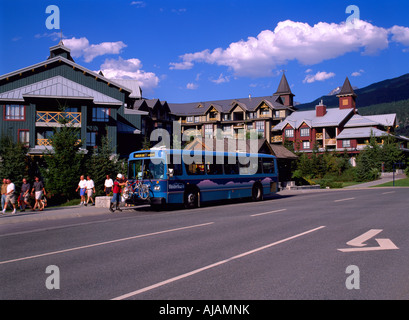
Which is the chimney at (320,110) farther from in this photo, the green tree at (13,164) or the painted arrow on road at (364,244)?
the painted arrow on road at (364,244)

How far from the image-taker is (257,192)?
25344 mm

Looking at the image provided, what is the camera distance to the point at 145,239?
10281 mm

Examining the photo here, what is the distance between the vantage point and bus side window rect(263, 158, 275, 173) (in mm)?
26172

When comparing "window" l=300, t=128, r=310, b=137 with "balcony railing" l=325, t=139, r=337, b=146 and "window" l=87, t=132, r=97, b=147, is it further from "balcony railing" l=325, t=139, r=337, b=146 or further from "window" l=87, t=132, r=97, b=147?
"window" l=87, t=132, r=97, b=147

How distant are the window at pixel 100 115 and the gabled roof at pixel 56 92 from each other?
1.33 meters

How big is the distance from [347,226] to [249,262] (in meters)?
5.66

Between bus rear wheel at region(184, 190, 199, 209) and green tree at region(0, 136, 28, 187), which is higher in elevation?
green tree at region(0, 136, 28, 187)

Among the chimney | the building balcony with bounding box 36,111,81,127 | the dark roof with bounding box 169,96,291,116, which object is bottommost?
the building balcony with bounding box 36,111,81,127

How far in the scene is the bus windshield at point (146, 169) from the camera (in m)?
18.7

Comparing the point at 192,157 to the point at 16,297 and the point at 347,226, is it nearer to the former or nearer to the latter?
the point at 347,226

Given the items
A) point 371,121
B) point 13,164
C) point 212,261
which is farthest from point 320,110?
point 212,261

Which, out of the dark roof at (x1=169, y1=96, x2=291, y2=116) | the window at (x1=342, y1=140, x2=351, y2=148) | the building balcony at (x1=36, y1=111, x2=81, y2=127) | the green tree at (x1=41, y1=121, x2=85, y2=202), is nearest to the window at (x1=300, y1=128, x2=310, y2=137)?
the window at (x1=342, y1=140, x2=351, y2=148)

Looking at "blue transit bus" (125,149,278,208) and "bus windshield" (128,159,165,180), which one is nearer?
"blue transit bus" (125,149,278,208)
